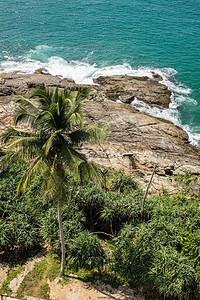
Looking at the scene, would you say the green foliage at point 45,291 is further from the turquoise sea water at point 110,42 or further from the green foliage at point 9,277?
the turquoise sea water at point 110,42

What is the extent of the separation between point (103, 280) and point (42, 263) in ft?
12.3

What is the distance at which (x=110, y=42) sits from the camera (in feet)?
172

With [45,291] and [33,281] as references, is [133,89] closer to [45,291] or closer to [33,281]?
[33,281]

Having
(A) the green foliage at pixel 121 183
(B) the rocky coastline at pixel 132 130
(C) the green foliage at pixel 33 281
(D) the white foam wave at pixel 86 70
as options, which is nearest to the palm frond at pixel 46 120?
(C) the green foliage at pixel 33 281

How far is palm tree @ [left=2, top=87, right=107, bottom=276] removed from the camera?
33.1ft

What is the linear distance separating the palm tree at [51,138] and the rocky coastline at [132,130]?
12.3m

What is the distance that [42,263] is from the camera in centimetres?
1484

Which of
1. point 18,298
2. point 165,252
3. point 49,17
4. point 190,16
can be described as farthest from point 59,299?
point 190,16

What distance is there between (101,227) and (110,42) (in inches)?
1766

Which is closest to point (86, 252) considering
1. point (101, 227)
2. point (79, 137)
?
point (101, 227)

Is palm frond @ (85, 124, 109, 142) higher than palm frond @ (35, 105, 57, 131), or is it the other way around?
palm frond @ (35, 105, 57, 131)

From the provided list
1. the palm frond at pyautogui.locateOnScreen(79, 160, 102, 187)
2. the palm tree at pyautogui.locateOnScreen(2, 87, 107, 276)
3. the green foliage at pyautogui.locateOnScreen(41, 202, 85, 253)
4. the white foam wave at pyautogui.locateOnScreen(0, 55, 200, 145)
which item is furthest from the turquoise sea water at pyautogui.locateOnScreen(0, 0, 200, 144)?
the palm tree at pyautogui.locateOnScreen(2, 87, 107, 276)

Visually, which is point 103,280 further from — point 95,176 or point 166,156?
point 166,156

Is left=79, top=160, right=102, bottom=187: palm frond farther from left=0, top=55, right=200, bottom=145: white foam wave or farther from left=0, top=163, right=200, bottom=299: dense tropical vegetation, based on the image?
left=0, top=55, right=200, bottom=145: white foam wave
